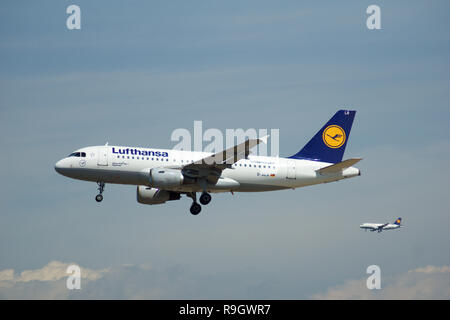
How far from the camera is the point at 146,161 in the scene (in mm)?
63031

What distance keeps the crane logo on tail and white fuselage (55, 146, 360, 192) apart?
2.89 m

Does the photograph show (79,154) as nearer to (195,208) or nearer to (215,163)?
(195,208)

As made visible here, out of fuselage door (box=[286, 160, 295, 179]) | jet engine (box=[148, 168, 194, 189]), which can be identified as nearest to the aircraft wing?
jet engine (box=[148, 168, 194, 189])

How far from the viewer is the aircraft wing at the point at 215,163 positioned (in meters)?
61.4

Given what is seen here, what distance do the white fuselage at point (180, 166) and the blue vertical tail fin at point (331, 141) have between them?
132 cm

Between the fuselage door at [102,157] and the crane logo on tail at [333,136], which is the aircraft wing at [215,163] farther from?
the crane logo on tail at [333,136]

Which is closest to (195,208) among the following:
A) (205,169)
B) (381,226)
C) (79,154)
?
(205,169)

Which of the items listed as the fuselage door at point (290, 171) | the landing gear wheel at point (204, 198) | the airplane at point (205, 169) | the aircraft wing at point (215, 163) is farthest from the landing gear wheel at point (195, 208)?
the fuselage door at point (290, 171)

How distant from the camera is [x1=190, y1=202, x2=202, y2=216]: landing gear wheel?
2606 inches

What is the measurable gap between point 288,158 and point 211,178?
780cm

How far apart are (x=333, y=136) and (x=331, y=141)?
0.62 metres
